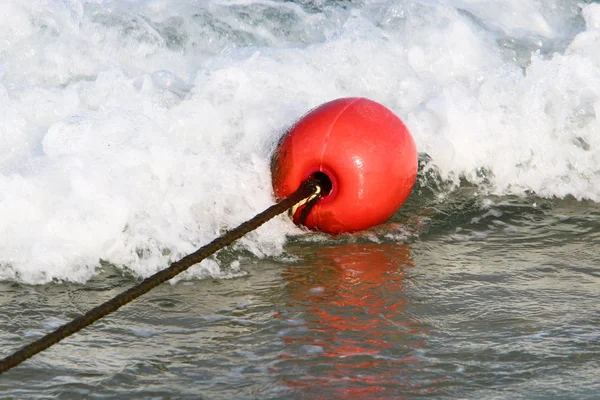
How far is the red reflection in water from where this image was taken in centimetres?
325

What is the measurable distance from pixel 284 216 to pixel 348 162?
0.53m

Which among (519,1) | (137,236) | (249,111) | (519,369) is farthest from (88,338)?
(519,1)

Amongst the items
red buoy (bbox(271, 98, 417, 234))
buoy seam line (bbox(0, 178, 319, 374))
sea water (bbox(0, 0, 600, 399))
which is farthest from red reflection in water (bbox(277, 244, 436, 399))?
buoy seam line (bbox(0, 178, 319, 374))

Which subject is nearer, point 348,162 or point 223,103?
point 348,162

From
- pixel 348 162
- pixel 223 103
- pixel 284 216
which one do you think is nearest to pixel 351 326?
pixel 348 162

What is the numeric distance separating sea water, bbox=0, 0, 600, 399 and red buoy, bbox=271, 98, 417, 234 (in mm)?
193

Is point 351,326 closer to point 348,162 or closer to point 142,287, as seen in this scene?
point 142,287

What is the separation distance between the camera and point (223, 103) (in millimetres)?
5742

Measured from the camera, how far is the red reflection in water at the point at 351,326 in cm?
325

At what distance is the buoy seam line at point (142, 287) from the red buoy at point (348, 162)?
112mm

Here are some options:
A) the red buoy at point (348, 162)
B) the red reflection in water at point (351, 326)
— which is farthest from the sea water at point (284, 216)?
the red buoy at point (348, 162)

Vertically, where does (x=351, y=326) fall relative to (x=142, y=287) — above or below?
below

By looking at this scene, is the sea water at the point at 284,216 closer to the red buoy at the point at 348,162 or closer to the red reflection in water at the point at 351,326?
the red reflection in water at the point at 351,326

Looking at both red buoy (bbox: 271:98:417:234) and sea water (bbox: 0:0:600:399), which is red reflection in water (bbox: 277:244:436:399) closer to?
sea water (bbox: 0:0:600:399)
